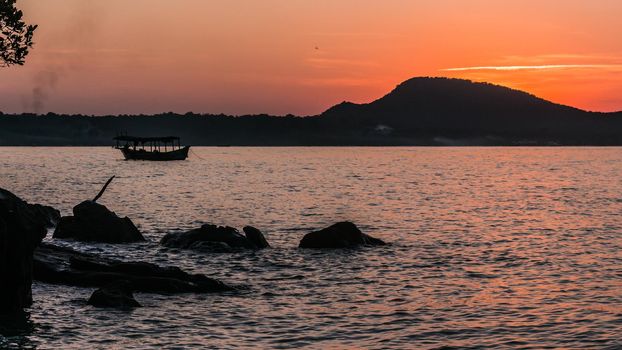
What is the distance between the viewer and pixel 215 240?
38.2m

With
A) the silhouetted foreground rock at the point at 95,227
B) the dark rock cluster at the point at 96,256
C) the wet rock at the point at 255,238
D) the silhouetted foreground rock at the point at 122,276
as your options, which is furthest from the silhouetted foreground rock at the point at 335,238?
the silhouetted foreground rock at the point at 122,276

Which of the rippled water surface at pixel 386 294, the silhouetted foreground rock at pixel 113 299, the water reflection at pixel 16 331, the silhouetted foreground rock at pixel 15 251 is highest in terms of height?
the silhouetted foreground rock at pixel 15 251

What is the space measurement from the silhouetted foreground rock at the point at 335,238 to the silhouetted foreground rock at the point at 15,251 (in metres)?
17.9

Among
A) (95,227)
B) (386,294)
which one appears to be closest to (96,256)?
(95,227)

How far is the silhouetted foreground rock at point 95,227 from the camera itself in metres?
40.0

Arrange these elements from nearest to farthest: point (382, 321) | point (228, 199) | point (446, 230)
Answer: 1. point (382, 321)
2. point (446, 230)
3. point (228, 199)

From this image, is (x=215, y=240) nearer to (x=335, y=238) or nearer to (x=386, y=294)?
(x=335, y=238)

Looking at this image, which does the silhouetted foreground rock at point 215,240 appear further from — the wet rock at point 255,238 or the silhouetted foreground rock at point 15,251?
the silhouetted foreground rock at point 15,251

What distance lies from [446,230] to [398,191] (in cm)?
4582

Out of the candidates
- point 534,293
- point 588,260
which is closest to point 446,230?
point 588,260

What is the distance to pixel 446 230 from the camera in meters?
50.8

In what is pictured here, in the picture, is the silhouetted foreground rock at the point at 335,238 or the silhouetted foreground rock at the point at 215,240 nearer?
the silhouetted foreground rock at the point at 215,240

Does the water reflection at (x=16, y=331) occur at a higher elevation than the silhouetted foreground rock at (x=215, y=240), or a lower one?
lower

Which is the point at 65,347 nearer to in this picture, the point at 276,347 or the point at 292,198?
the point at 276,347
